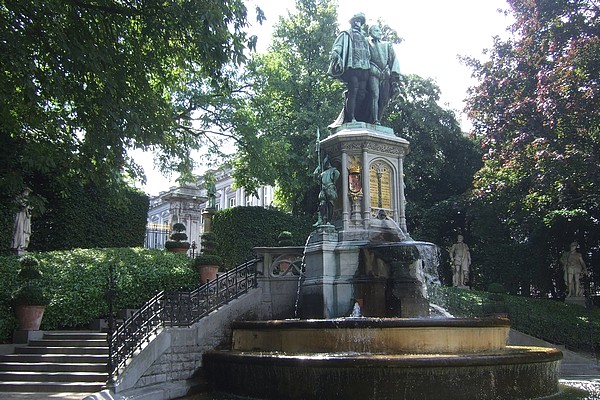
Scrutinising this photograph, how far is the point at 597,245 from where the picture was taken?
99.5ft

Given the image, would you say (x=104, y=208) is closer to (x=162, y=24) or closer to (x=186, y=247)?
(x=186, y=247)

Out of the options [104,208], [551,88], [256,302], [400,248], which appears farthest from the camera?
[104,208]

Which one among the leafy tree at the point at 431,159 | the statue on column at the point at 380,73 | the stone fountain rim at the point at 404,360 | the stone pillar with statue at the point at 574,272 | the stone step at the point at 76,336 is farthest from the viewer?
the leafy tree at the point at 431,159

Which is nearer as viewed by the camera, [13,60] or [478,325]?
[13,60]

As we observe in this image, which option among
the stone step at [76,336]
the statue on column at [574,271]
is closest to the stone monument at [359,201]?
the stone step at [76,336]

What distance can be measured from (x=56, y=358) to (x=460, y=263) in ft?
75.4

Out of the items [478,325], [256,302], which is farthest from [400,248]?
[256,302]

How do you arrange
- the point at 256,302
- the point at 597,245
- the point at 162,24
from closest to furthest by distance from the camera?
the point at 162,24 < the point at 256,302 < the point at 597,245

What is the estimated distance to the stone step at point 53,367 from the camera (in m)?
11.5

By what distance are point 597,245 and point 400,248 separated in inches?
854

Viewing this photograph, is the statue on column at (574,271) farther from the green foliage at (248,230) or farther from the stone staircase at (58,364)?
the stone staircase at (58,364)

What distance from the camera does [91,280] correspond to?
16.3m

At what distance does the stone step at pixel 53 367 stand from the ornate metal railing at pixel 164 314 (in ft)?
2.44

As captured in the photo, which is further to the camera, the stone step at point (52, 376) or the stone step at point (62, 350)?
the stone step at point (62, 350)
